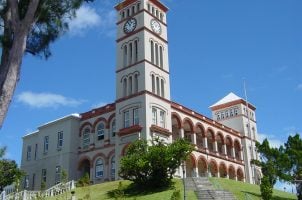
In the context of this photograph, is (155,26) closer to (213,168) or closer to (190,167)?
(190,167)

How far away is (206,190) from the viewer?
30094 millimetres

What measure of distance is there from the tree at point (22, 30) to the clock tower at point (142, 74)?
23841 mm

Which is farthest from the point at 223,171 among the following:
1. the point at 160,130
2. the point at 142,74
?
the point at 142,74

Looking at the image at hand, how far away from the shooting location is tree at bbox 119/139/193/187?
3153 cm

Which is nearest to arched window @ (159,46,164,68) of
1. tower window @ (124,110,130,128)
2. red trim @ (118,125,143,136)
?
tower window @ (124,110,130,128)

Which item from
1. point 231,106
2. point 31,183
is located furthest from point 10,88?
point 231,106

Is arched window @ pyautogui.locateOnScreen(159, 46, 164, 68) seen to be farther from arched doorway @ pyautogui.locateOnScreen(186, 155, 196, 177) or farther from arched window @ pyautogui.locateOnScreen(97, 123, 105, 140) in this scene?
arched doorway @ pyautogui.locateOnScreen(186, 155, 196, 177)

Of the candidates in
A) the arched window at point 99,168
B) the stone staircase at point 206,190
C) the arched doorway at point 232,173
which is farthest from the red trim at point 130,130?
the arched doorway at point 232,173

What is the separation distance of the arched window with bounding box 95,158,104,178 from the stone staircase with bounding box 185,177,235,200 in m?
12.6

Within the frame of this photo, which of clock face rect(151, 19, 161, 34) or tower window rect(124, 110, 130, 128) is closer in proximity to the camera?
tower window rect(124, 110, 130, 128)

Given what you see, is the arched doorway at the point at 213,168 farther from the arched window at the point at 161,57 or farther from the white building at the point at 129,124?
the arched window at the point at 161,57

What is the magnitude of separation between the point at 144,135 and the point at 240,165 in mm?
22481

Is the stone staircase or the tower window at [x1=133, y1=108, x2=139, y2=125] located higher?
the tower window at [x1=133, y1=108, x2=139, y2=125]

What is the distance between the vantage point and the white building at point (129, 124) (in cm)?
4181
